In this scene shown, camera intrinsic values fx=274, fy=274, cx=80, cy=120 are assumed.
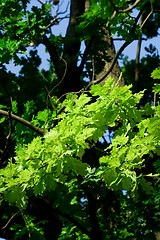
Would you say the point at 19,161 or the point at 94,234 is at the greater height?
the point at 19,161

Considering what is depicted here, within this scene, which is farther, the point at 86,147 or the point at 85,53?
the point at 85,53

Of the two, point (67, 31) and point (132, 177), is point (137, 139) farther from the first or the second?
point (67, 31)

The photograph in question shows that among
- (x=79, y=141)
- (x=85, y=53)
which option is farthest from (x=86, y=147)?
(x=85, y=53)

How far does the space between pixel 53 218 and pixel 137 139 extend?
11.4 feet

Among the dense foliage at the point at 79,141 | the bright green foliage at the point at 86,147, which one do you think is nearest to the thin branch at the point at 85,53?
the dense foliage at the point at 79,141

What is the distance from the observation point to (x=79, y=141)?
233 centimetres

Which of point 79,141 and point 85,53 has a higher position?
point 85,53

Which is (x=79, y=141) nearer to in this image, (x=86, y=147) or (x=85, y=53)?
(x=86, y=147)

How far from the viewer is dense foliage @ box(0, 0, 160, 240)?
2.42 metres

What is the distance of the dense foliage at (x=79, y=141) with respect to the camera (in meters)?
2.42

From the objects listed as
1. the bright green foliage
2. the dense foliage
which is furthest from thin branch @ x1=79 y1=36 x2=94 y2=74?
the bright green foliage

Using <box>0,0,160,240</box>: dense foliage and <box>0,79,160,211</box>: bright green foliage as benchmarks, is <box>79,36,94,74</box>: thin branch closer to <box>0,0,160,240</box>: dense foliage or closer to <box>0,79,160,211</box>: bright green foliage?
<box>0,0,160,240</box>: dense foliage

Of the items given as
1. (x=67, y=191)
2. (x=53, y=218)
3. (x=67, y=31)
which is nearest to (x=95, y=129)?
(x=67, y=191)

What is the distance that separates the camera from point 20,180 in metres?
2.52
